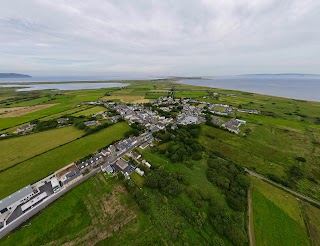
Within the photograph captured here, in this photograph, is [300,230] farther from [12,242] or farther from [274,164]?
[12,242]

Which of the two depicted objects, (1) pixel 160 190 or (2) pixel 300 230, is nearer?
(2) pixel 300 230

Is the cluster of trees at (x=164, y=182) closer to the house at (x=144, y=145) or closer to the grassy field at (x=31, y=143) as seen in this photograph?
the house at (x=144, y=145)

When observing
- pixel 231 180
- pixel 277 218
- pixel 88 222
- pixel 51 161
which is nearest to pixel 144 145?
pixel 88 222

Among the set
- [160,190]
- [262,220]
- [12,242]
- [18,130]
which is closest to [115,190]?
[160,190]

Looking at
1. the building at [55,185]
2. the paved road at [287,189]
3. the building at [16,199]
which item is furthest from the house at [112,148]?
the paved road at [287,189]

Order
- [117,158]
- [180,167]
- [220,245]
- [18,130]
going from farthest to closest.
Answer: [18,130] < [117,158] < [180,167] < [220,245]

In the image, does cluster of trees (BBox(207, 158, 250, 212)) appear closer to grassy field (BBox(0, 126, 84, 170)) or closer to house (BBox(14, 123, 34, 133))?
grassy field (BBox(0, 126, 84, 170))

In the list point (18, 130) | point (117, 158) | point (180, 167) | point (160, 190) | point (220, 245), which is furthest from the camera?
point (18, 130)
